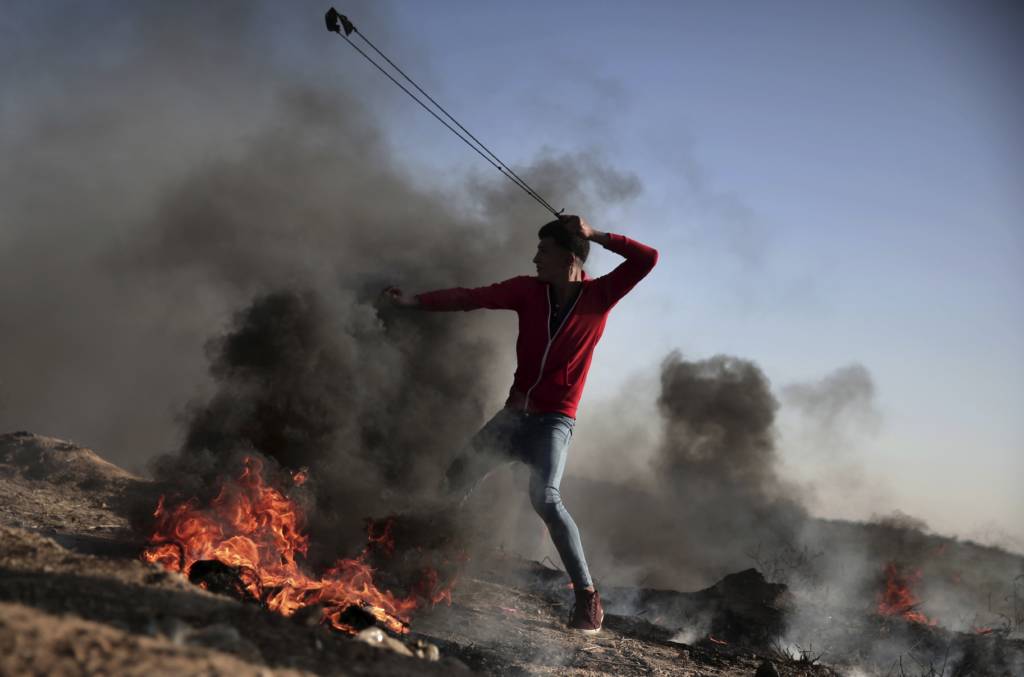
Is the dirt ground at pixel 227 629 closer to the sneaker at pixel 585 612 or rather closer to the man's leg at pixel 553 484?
the sneaker at pixel 585 612

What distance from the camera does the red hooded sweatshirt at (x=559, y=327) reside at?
4.79 m

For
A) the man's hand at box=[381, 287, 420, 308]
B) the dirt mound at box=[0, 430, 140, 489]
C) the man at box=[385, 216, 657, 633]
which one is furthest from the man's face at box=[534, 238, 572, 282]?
the dirt mound at box=[0, 430, 140, 489]

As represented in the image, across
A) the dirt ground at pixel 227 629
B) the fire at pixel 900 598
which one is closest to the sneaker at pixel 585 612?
the dirt ground at pixel 227 629

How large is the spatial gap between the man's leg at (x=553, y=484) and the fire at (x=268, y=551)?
1099 mm

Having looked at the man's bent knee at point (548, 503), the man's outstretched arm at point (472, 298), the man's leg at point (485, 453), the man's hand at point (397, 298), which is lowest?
the man's bent knee at point (548, 503)

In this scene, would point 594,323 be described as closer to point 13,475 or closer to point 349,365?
point 349,365

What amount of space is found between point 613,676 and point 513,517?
1045 cm

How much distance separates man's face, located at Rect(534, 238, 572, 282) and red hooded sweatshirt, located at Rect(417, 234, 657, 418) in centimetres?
8

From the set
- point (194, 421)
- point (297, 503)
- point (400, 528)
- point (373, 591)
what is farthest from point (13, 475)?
point (373, 591)

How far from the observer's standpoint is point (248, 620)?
2953 millimetres

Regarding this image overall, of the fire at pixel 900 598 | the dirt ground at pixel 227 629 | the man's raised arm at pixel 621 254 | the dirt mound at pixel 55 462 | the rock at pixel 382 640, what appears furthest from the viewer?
the dirt mound at pixel 55 462

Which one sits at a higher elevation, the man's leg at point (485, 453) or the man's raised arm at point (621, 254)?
the man's raised arm at point (621, 254)

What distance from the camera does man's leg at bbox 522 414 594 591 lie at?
4.54m

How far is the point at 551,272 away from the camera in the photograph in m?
5.05
